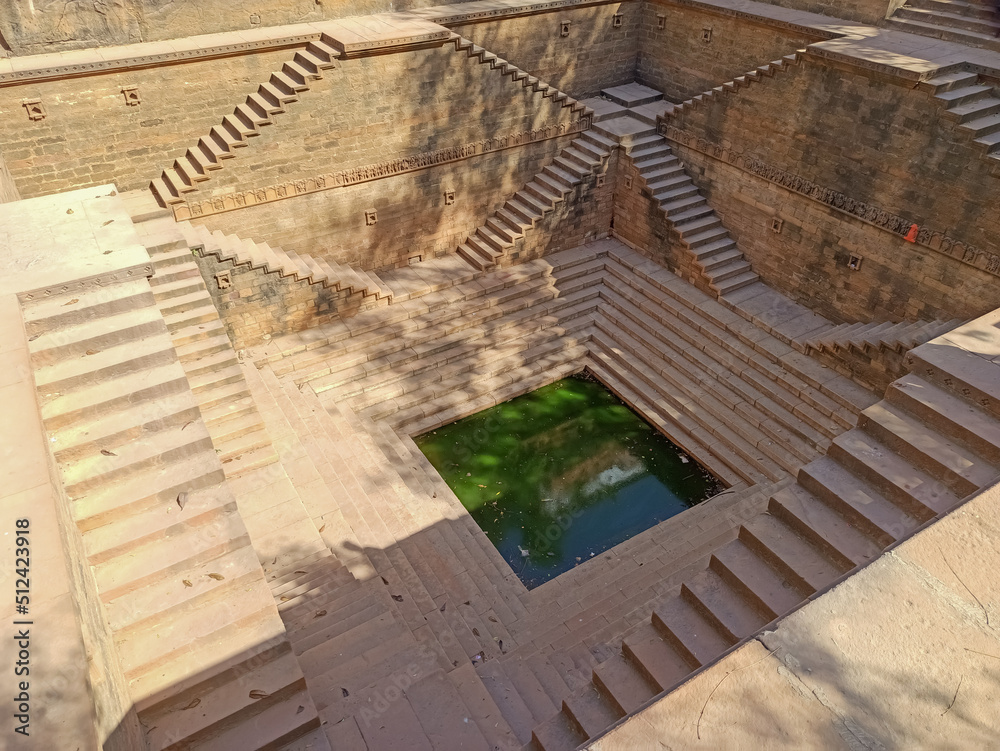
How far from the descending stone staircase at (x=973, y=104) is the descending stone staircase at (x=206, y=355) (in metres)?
12.0

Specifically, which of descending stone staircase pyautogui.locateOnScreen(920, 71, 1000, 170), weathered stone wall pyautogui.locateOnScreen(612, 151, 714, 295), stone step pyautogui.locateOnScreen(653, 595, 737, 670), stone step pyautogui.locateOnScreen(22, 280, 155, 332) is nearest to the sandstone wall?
weathered stone wall pyautogui.locateOnScreen(612, 151, 714, 295)

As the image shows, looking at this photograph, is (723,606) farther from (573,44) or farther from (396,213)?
(573,44)

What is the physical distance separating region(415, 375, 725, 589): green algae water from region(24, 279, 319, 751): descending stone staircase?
4742 millimetres

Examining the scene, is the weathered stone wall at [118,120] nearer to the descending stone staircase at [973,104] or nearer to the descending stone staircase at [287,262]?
the descending stone staircase at [287,262]

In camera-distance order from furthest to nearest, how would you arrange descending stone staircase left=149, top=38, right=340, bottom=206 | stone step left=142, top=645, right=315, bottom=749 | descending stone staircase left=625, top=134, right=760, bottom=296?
descending stone staircase left=625, top=134, right=760, bottom=296, descending stone staircase left=149, top=38, right=340, bottom=206, stone step left=142, top=645, right=315, bottom=749

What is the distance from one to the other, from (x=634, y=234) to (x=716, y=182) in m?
2.13

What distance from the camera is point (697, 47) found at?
15945 millimetres

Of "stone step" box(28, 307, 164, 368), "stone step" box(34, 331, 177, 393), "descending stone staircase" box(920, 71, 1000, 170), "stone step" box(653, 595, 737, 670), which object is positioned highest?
"descending stone staircase" box(920, 71, 1000, 170)

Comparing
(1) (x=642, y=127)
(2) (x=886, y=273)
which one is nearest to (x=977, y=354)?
(2) (x=886, y=273)

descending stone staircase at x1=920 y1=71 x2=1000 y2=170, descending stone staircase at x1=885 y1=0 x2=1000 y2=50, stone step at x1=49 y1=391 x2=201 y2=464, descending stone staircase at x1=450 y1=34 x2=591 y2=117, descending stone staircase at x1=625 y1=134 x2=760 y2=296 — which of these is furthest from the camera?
descending stone staircase at x1=625 y1=134 x2=760 y2=296

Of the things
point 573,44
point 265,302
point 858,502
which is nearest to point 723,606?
point 858,502

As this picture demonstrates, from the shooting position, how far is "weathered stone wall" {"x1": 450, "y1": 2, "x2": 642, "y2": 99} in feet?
49.8

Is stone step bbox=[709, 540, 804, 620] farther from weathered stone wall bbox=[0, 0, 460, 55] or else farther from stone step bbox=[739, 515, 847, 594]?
weathered stone wall bbox=[0, 0, 460, 55]

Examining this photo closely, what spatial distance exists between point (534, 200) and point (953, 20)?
8871mm
